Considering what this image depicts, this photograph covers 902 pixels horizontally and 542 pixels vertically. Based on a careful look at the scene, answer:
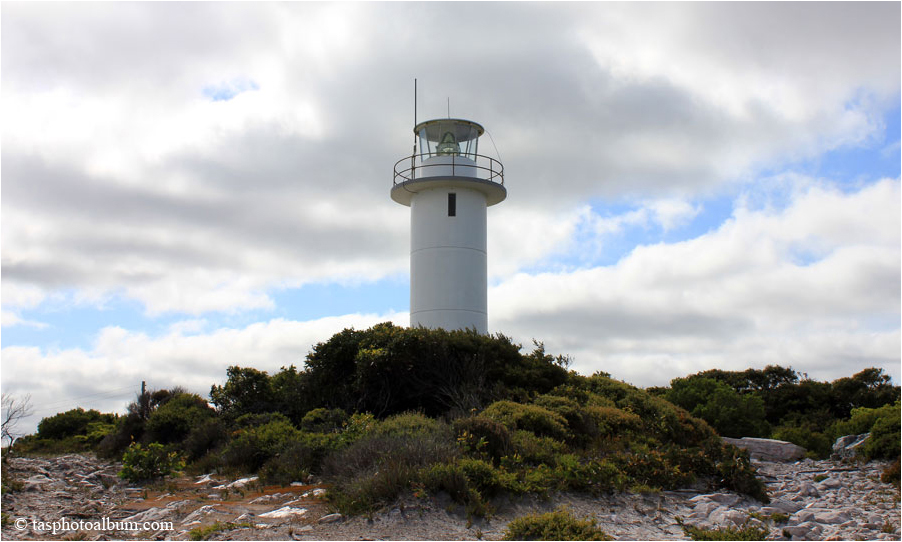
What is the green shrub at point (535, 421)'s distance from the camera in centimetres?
1339

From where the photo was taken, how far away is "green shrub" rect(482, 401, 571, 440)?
43.9 ft

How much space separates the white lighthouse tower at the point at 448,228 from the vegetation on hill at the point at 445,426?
3289 mm

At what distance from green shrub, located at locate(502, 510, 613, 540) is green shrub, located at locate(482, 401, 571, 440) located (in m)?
4.68

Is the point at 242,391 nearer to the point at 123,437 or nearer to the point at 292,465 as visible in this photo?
the point at 123,437

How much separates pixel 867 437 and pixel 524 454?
1012 cm

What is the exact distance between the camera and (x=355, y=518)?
29.8ft

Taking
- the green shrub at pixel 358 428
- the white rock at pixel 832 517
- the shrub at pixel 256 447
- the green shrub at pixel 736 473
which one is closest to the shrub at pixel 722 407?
the green shrub at pixel 736 473

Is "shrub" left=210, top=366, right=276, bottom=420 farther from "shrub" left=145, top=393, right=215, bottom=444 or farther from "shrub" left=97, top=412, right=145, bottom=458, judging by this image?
"shrub" left=97, top=412, right=145, bottom=458

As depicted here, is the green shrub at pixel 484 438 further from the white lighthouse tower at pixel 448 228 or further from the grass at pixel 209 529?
the white lighthouse tower at pixel 448 228

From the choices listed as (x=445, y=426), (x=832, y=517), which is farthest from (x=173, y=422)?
(x=832, y=517)

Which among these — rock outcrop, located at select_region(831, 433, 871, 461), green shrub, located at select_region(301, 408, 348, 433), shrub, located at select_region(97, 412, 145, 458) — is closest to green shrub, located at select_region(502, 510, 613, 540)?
green shrub, located at select_region(301, 408, 348, 433)

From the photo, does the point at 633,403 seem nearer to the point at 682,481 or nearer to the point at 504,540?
the point at 682,481

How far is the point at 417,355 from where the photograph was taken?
1753cm

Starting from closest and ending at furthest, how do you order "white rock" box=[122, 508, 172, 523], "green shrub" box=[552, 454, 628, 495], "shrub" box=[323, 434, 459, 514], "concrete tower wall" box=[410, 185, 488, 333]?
"shrub" box=[323, 434, 459, 514], "white rock" box=[122, 508, 172, 523], "green shrub" box=[552, 454, 628, 495], "concrete tower wall" box=[410, 185, 488, 333]
